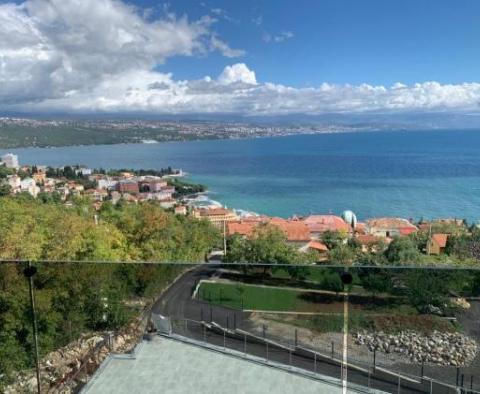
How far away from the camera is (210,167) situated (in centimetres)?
6309

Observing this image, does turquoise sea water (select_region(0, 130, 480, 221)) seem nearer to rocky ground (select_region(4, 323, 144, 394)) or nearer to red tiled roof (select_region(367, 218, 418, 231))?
red tiled roof (select_region(367, 218, 418, 231))

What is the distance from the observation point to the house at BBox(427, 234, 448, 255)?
1446 cm

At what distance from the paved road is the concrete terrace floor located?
5cm

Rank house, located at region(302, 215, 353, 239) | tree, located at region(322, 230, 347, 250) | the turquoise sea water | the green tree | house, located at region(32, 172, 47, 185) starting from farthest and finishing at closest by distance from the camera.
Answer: house, located at region(32, 172, 47, 185) → the turquoise sea water → house, located at region(302, 215, 353, 239) → tree, located at region(322, 230, 347, 250) → the green tree

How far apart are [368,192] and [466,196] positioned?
7.68 meters

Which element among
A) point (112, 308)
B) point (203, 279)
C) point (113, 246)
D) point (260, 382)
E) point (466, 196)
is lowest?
point (466, 196)

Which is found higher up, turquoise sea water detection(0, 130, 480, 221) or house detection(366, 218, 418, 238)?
house detection(366, 218, 418, 238)

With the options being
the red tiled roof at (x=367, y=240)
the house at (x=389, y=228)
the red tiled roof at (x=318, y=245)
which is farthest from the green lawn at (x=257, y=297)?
the house at (x=389, y=228)

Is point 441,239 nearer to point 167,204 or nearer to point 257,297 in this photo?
point 257,297

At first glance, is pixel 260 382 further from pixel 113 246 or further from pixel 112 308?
pixel 113 246

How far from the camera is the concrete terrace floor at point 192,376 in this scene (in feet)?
5.25

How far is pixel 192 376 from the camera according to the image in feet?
5.40

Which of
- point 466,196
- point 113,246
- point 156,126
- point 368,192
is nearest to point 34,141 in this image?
point 156,126

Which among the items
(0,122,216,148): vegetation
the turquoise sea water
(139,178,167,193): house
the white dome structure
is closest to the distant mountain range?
(0,122,216,148): vegetation
